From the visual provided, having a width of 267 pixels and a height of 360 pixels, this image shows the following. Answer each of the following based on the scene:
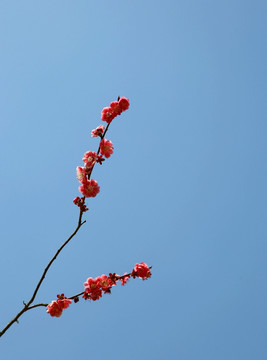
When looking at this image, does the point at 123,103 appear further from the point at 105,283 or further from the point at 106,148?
the point at 105,283

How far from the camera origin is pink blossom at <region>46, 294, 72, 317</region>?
14.3 ft

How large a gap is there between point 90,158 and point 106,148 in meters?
0.34

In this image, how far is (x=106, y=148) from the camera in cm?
480

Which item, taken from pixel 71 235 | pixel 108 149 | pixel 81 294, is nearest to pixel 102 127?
pixel 108 149

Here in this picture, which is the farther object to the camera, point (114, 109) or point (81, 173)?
point (114, 109)

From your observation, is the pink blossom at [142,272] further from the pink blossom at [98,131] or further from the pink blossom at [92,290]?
the pink blossom at [98,131]

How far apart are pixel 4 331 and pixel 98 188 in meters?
2.16

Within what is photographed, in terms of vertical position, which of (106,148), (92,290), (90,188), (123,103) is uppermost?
(123,103)

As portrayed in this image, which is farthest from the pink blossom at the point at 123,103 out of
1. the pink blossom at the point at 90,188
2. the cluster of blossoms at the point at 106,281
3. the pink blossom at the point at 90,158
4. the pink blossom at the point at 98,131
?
the cluster of blossoms at the point at 106,281

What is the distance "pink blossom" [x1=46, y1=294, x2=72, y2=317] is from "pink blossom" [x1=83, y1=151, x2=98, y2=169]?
6.17ft

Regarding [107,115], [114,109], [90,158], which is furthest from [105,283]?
[114,109]

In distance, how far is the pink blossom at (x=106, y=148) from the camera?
478 cm

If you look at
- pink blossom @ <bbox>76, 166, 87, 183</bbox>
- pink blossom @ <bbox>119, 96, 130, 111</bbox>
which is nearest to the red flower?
pink blossom @ <bbox>76, 166, 87, 183</bbox>

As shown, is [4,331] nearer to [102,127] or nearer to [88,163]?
[88,163]
